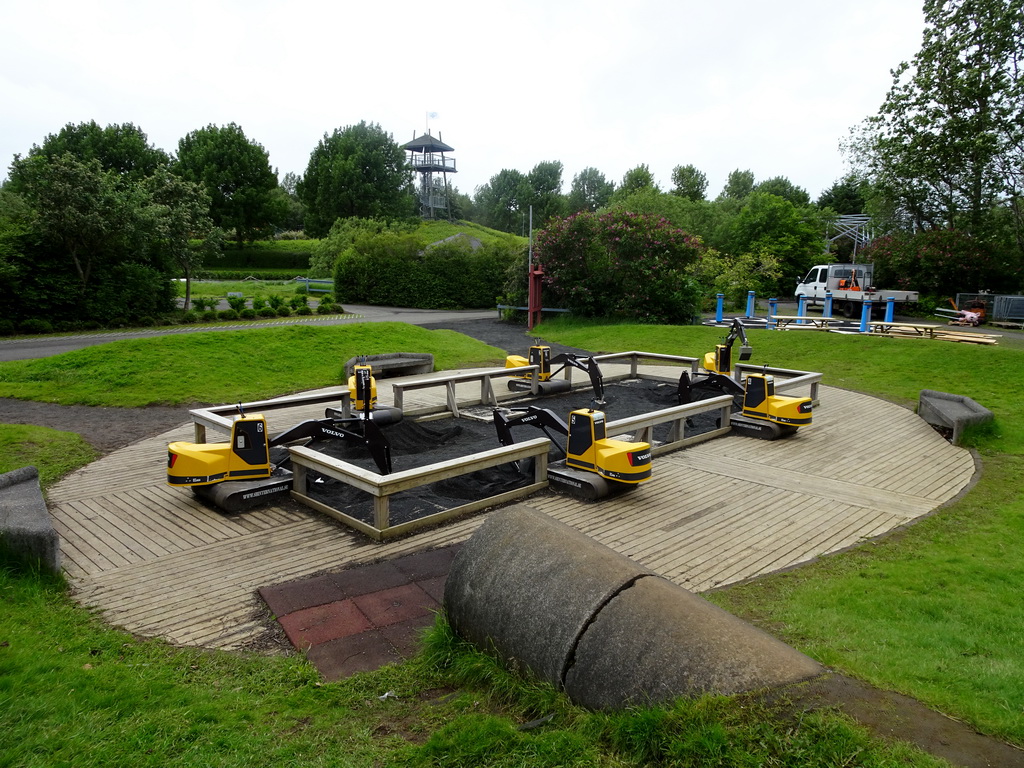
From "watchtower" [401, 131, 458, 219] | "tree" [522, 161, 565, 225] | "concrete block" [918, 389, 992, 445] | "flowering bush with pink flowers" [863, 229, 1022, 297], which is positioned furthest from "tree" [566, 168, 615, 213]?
"concrete block" [918, 389, 992, 445]

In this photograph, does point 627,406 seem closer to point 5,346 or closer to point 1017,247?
point 5,346

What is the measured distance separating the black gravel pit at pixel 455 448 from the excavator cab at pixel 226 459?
1.92 feet

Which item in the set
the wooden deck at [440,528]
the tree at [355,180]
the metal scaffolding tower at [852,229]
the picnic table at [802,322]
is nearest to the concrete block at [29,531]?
the wooden deck at [440,528]

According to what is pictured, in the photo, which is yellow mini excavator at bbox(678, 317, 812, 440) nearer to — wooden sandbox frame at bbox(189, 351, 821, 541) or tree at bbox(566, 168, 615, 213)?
wooden sandbox frame at bbox(189, 351, 821, 541)

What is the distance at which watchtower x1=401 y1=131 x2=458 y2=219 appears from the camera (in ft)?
197

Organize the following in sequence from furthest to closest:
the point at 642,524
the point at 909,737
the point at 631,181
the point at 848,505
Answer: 1. the point at 631,181
2. the point at 848,505
3. the point at 642,524
4. the point at 909,737

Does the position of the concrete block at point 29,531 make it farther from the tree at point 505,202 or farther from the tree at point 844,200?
the tree at point 505,202

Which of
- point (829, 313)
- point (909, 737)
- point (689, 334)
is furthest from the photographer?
point (829, 313)

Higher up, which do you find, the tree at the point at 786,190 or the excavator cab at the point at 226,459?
the tree at the point at 786,190

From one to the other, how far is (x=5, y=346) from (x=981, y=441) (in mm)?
21204

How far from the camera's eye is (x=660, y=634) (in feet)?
9.38

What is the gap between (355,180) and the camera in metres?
57.2

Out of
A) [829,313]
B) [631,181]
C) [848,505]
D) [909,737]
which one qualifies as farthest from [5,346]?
[631,181]

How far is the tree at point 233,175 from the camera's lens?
53125 millimetres
